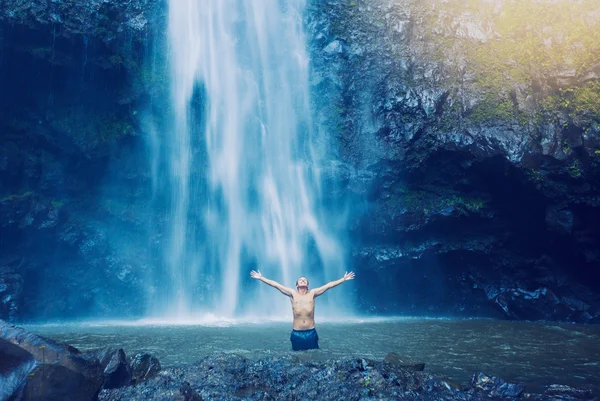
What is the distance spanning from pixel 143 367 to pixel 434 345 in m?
6.74

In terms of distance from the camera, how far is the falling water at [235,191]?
19.7 metres

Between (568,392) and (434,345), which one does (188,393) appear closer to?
(568,392)

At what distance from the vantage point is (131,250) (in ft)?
65.4

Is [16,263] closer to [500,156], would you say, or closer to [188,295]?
[188,295]

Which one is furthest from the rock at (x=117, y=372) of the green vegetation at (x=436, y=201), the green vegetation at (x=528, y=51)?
the green vegetation at (x=528, y=51)

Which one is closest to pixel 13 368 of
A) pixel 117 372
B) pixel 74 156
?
pixel 117 372

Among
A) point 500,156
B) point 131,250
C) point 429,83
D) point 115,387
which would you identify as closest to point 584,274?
point 500,156

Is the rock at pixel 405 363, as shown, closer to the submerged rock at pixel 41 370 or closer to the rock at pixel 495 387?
the rock at pixel 495 387

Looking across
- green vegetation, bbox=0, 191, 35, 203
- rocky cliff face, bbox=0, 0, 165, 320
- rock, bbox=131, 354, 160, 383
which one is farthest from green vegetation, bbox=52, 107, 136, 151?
rock, bbox=131, 354, 160, 383

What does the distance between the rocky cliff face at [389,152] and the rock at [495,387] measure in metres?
12.6

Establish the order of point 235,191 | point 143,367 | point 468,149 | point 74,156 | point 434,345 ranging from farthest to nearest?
point 235,191, point 74,156, point 468,149, point 434,345, point 143,367

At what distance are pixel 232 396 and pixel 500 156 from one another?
1515 centimetres

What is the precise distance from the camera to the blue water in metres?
6.88

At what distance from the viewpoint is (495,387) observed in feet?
17.5
